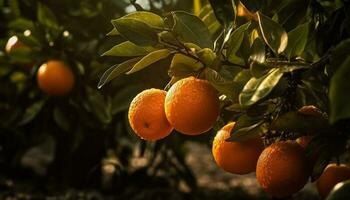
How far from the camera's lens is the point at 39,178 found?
332 cm

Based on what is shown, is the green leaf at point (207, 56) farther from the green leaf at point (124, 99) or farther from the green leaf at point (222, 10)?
the green leaf at point (124, 99)

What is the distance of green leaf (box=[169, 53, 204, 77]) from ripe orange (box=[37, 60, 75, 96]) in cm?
115

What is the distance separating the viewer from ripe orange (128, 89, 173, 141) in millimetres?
1041

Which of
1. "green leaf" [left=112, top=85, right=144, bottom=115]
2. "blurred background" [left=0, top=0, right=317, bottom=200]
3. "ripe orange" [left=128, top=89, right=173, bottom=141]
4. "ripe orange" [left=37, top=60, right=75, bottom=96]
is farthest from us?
"blurred background" [left=0, top=0, right=317, bottom=200]

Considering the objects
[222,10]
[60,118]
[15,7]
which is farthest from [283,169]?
[15,7]

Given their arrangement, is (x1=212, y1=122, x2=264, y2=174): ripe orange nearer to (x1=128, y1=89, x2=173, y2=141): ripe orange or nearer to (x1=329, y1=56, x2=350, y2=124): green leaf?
(x1=128, y1=89, x2=173, y2=141): ripe orange

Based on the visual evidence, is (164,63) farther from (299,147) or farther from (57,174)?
(57,174)

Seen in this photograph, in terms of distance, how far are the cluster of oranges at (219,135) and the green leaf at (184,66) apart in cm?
5

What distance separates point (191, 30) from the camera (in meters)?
1.10

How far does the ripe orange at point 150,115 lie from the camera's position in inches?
41.0

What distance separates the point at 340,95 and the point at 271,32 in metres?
0.26

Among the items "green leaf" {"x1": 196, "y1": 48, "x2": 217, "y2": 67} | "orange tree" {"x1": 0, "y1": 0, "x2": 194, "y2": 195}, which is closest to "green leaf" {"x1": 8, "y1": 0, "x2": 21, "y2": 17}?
"orange tree" {"x1": 0, "y1": 0, "x2": 194, "y2": 195}

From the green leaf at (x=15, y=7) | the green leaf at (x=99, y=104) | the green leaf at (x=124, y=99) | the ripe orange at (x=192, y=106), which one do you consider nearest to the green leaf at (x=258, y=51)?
the ripe orange at (x=192, y=106)

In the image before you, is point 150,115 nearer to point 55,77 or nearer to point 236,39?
point 236,39
